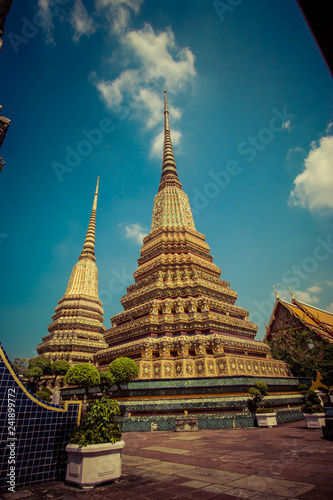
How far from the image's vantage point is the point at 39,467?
4.72m

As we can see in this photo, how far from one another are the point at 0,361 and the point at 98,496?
2635 mm

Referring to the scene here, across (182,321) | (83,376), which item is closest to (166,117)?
(182,321)

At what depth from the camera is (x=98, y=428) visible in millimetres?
4770

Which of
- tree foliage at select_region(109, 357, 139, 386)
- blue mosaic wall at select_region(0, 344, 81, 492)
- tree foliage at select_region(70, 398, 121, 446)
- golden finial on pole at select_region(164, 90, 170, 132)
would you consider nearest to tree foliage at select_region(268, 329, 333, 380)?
tree foliage at select_region(109, 357, 139, 386)

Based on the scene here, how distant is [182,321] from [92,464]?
13.5 m

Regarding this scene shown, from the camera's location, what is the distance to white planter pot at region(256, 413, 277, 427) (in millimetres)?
11449

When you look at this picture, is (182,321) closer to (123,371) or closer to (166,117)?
(123,371)

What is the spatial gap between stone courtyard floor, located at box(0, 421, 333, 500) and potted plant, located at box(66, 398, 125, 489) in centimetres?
15

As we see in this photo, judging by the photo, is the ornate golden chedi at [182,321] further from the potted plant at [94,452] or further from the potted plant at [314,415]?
the potted plant at [94,452]

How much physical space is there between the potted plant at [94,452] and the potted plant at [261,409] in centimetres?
909

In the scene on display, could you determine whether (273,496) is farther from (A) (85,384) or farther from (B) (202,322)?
(B) (202,322)

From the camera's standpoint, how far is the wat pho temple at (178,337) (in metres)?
13.1

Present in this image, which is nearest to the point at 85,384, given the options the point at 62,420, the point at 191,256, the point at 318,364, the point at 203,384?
the point at 203,384

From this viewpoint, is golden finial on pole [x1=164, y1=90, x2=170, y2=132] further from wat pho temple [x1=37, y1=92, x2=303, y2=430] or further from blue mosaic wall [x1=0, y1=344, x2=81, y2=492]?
blue mosaic wall [x1=0, y1=344, x2=81, y2=492]
